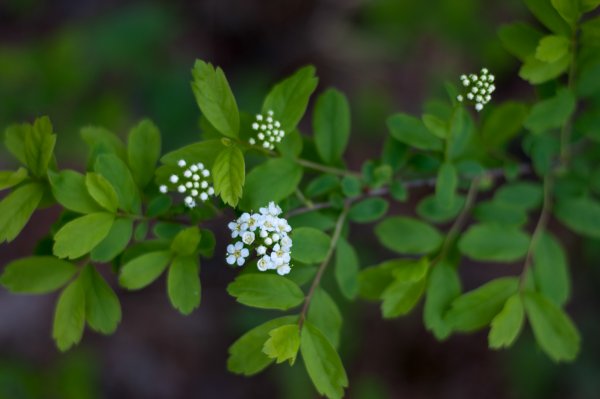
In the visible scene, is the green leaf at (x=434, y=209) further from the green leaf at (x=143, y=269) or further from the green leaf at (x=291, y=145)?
the green leaf at (x=143, y=269)

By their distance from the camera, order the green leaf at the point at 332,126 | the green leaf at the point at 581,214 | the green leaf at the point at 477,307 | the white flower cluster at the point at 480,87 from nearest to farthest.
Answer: the white flower cluster at the point at 480,87
the green leaf at the point at 477,307
the green leaf at the point at 332,126
the green leaf at the point at 581,214

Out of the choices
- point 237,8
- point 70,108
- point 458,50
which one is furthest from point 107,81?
point 458,50

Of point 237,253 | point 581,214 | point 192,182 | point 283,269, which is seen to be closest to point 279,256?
point 283,269

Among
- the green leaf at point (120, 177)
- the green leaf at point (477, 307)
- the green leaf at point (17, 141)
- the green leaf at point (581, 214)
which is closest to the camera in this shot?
the green leaf at point (120, 177)

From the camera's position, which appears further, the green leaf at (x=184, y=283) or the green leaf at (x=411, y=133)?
the green leaf at (x=411, y=133)

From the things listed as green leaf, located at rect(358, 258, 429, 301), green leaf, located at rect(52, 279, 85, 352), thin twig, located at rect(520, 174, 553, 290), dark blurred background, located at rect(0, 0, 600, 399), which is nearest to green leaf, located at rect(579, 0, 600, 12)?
thin twig, located at rect(520, 174, 553, 290)

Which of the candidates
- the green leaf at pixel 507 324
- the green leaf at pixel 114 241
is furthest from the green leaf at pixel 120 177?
the green leaf at pixel 507 324
